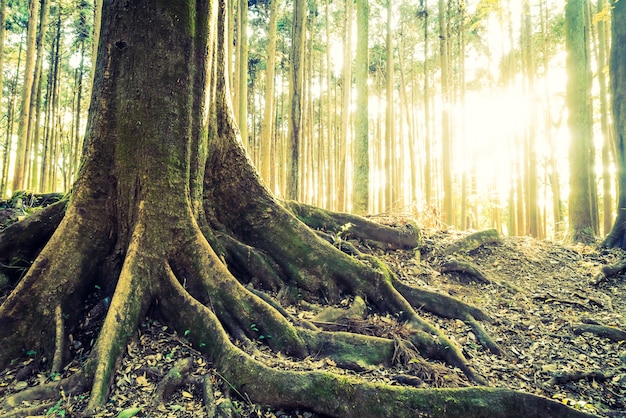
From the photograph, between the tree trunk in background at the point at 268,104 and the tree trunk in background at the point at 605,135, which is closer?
the tree trunk in background at the point at 605,135

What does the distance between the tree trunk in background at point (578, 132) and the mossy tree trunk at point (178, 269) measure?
550 centimetres

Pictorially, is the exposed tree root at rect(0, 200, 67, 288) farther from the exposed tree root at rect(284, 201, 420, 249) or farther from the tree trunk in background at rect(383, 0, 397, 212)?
the tree trunk in background at rect(383, 0, 397, 212)

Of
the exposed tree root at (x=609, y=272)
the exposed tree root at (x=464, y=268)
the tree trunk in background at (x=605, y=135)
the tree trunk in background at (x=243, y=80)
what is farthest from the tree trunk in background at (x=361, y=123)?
the tree trunk in background at (x=605, y=135)

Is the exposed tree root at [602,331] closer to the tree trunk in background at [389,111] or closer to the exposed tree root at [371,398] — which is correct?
the exposed tree root at [371,398]

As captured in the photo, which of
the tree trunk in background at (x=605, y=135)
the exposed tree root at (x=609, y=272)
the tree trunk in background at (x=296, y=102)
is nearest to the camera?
the exposed tree root at (x=609, y=272)

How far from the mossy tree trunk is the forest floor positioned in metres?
0.15

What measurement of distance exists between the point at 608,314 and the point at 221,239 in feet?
17.7

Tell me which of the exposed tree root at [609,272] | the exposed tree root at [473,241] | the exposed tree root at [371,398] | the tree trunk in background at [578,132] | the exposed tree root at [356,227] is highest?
the tree trunk in background at [578,132]

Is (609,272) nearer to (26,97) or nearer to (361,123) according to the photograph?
(361,123)

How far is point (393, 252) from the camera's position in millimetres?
6320

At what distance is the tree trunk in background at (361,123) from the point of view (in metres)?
9.20

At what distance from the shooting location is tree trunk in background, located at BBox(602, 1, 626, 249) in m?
7.07

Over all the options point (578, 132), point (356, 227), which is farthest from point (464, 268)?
point (578, 132)

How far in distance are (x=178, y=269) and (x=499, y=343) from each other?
392 cm
